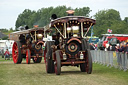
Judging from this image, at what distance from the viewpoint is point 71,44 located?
1705 cm

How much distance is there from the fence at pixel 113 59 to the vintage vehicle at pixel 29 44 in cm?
412

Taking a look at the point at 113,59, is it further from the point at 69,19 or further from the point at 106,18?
the point at 106,18

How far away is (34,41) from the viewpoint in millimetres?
27266

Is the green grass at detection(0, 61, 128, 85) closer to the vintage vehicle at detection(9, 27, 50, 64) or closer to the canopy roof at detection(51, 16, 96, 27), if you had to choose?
the canopy roof at detection(51, 16, 96, 27)

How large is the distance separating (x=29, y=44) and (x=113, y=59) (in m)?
8.49

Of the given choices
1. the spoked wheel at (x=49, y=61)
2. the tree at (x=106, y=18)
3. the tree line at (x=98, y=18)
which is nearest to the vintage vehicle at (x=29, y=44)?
the spoked wheel at (x=49, y=61)

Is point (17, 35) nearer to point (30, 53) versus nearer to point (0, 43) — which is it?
point (30, 53)

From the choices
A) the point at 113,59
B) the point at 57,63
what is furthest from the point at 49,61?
the point at 113,59

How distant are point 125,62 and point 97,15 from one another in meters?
94.4

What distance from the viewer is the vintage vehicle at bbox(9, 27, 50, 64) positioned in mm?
26944

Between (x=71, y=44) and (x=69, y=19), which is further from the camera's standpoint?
(x=71, y=44)

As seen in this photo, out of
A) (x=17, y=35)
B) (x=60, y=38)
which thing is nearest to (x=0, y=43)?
(x=17, y=35)

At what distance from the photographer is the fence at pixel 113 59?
60.9 ft

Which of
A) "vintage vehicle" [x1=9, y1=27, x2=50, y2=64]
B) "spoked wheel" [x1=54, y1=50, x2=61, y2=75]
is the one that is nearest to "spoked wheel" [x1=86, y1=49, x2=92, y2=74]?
"spoked wheel" [x1=54, y1=50, x2=61, y2=75]
